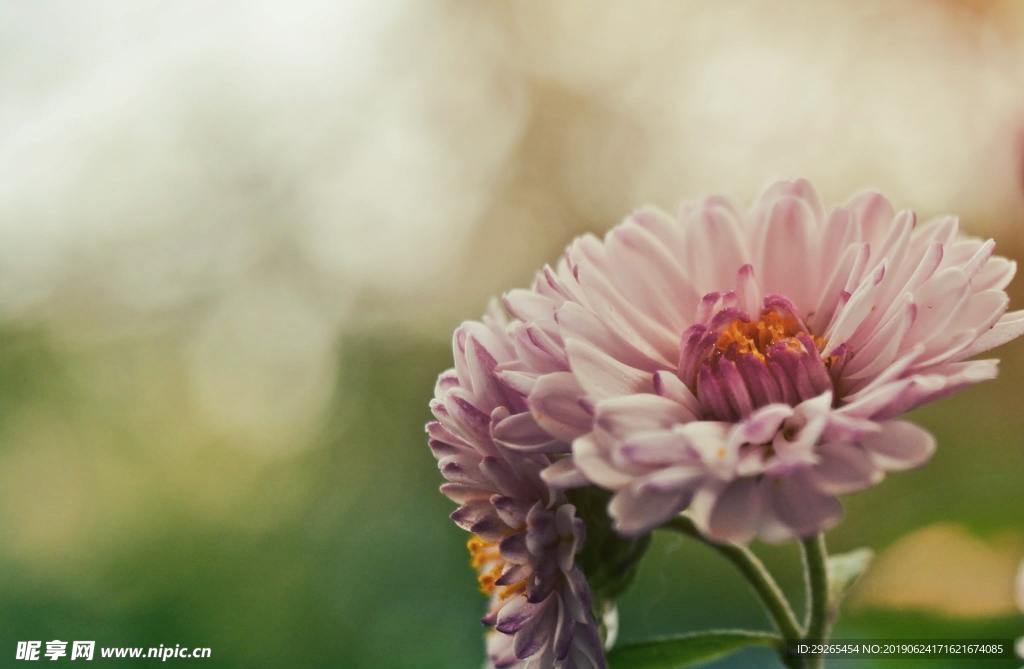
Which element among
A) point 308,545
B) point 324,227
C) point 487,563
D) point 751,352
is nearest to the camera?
point 751,352

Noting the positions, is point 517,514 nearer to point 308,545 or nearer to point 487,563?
point 487,563

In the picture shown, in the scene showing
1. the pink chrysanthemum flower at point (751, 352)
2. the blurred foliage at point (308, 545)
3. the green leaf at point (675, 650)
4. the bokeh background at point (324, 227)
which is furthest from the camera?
the bokeh background at point (324, 227)

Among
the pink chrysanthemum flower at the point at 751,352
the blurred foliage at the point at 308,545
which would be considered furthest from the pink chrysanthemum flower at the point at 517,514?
the blurred foliage at the point at 308,545

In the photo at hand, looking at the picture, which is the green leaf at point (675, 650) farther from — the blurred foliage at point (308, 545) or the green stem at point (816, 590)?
the blurred foliage at point (308, 545)

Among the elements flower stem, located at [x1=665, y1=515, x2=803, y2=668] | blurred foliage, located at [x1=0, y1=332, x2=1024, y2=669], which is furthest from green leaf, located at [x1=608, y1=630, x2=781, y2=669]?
A: blurred foliage, located at [x1=0, y1=332, x2=1024, y2=669]

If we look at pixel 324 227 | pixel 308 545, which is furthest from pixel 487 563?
pixel 324 227

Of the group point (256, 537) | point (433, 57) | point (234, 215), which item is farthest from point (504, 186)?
point (256, 537)

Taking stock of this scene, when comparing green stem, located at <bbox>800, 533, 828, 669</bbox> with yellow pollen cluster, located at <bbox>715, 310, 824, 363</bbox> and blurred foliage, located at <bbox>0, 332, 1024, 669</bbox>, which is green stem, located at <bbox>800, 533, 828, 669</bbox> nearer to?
yellow pollen cluster, located at <bbox>715, 310, 824, 363</bbox>
